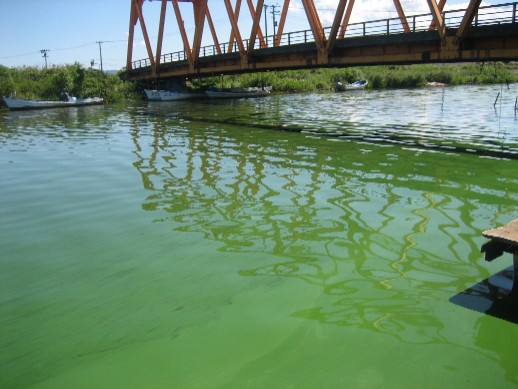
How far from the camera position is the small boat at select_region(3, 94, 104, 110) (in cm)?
4753

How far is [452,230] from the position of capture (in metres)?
7.27

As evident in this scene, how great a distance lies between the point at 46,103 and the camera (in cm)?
4941

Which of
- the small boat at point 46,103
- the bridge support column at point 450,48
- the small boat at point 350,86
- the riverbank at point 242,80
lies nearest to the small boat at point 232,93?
the riverbank at point 242,80

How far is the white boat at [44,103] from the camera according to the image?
4753 centimetres

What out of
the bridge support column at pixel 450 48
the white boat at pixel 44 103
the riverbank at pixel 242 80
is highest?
the riverbank at pixel 242 80

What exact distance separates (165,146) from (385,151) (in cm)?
829

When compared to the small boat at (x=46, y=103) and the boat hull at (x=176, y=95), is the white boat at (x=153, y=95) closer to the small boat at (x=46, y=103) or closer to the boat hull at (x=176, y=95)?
the boat hull at (x=176, y=95)

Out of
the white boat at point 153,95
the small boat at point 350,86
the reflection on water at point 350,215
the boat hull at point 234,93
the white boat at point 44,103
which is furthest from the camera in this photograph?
the small boat at point 350,86

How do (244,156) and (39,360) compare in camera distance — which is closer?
(39,360)

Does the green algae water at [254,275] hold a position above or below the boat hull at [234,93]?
below

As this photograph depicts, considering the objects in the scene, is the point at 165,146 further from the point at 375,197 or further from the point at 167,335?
the point at 167,335

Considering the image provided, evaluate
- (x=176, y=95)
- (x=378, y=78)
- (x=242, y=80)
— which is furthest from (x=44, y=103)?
(x=378, y=78)

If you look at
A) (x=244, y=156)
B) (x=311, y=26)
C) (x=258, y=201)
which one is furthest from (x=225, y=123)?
(x=258, y=201)

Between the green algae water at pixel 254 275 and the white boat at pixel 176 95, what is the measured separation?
45252 mm
